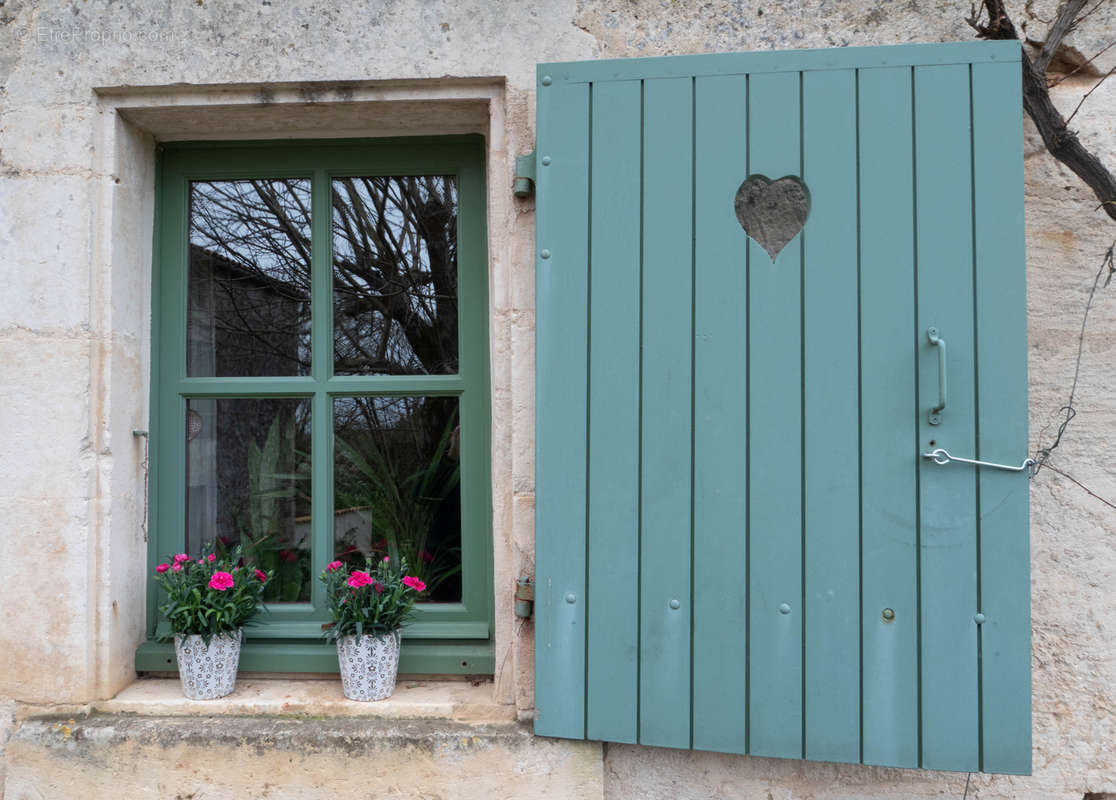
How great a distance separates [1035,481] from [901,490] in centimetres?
47

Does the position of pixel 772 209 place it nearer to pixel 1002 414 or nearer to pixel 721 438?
pixel 721 438

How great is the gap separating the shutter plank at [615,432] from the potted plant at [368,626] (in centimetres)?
52

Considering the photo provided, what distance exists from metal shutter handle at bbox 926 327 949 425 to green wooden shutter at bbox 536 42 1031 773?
0.05 feet

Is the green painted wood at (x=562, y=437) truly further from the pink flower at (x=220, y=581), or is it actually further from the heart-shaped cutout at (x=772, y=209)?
the pink flower at (x=220, y=581)

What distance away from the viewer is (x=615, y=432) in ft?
5.65

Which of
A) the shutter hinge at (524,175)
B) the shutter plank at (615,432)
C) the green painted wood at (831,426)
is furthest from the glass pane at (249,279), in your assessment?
the green painted wood at (831,426)

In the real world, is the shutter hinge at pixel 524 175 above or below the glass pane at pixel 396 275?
above

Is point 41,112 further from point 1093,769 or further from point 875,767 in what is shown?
point 1093,769

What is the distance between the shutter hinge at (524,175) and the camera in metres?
1.83

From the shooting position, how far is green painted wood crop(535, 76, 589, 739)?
1.73 m

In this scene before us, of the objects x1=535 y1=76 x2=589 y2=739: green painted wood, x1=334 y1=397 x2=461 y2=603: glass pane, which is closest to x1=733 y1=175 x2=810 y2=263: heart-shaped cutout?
x1=535 y1=76 x2=589 y2=739: green painted wood

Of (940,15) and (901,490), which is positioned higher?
(940,15)

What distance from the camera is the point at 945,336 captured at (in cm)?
165

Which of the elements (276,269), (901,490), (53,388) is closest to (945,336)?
(901,490)
